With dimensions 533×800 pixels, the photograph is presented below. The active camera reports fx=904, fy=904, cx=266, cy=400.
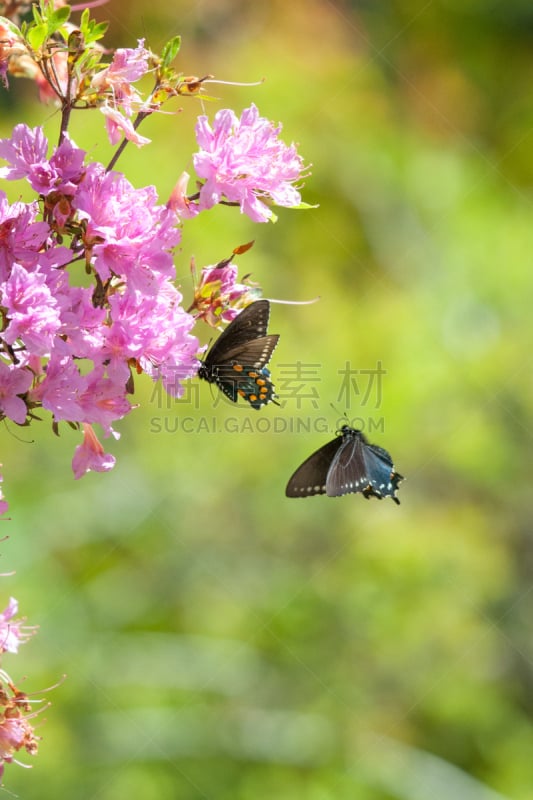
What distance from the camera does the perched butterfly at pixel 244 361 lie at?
1.68 m

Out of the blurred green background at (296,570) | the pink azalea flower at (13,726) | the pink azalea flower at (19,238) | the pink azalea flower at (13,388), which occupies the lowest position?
the pink azalea flower at (13,726)

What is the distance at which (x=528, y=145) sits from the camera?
907 centimetres

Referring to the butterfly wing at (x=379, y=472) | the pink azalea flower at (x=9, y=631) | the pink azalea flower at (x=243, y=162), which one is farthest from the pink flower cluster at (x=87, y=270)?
the butterfly wing at (x=379, y=472)

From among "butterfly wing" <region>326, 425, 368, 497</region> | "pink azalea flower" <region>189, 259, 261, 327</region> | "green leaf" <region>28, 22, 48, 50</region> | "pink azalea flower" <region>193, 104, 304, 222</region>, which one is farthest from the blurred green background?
"green leaf" <region>28, 22, 48, 50</region>

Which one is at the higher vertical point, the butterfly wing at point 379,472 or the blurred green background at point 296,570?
the blurred green background at point 296,570

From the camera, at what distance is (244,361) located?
5.85ft

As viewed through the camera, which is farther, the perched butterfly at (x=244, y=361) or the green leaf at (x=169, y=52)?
the perched butterfly at (x=244, y=361)

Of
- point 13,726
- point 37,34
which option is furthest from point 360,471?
point 37,34

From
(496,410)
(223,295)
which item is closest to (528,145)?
(496,410)

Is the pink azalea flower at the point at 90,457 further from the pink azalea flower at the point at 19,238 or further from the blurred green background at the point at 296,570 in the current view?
the blurred green background at the point at 296,570

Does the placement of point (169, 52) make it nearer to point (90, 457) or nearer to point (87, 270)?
point (87, 270)

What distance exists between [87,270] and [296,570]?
410 cm

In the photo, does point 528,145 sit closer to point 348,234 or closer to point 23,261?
point 348,234

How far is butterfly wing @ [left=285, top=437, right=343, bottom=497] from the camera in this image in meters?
1.98
